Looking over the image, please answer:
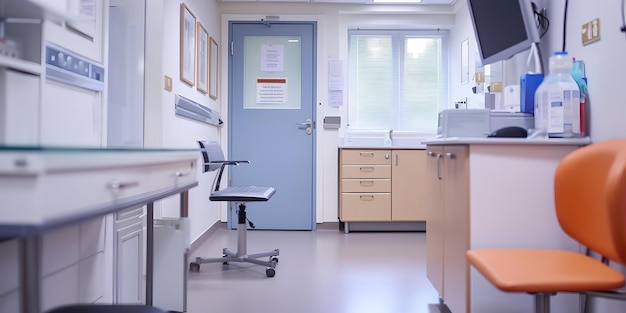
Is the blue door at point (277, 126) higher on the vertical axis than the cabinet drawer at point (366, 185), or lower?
higher

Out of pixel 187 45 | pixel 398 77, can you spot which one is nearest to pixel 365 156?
pixel 398 77

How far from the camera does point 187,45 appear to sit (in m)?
2.99

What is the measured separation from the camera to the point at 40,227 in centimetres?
64

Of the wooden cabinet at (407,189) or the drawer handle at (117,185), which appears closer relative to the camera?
the drawer handle at (117,185)

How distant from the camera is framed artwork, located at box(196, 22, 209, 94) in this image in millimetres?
3301

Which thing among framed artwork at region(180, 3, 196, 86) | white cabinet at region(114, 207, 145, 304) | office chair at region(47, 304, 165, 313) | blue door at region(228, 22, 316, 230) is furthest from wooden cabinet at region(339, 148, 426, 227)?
office chair at region(47, 304, 165, 313)

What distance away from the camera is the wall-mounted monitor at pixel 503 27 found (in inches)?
70.3

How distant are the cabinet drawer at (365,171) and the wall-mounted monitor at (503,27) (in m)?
1.86

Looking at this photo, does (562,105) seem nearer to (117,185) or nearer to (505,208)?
(505,208)

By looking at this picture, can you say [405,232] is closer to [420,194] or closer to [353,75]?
[420,194]

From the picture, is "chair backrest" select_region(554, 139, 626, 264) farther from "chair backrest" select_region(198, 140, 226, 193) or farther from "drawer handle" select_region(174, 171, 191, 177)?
"chair backrest" select_region(198, 140, 226, 193)

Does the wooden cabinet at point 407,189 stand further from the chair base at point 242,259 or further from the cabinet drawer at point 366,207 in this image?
the chair base at point 242,259

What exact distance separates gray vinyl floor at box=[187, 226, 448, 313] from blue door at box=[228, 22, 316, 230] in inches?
22.9

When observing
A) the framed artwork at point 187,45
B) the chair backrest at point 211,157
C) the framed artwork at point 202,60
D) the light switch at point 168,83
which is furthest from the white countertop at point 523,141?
the framed artwork at point 202,60
